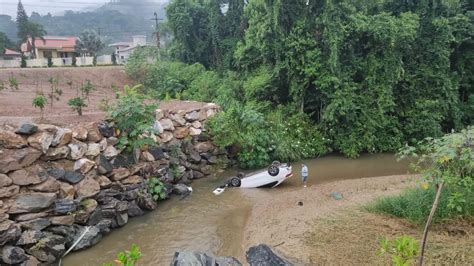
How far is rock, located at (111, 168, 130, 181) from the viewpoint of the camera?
968 centimetres

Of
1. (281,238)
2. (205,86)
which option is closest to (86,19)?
(205,86)

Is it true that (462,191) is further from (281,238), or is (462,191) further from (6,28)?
(6,28)

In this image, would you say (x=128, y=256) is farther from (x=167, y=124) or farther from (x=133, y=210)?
(x=167, y=124)

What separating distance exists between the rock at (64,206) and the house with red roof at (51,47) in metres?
38.7

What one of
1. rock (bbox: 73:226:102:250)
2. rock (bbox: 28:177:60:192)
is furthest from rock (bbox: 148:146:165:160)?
rock (bbox: 73:226:102:250)

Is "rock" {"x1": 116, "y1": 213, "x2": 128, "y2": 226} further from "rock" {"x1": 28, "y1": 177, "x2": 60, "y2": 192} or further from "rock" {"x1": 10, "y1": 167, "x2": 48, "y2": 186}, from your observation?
"rock" {"x1": 10, "y1": 167, "x2": 48, "y2": 186}

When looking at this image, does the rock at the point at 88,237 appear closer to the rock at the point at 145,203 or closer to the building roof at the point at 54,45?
the rock at the point at 145,203

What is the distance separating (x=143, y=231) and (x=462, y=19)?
15.2 m

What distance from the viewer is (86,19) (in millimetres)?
89188

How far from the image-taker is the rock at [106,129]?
9.94m

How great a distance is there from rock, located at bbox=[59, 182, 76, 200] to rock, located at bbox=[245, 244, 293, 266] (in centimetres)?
447

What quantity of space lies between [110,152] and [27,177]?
7.29ft

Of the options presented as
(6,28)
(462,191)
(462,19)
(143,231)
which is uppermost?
(6,28)

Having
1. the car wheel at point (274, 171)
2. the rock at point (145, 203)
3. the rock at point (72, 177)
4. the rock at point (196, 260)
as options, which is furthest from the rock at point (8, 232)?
the car wheel at point (274, 171)
